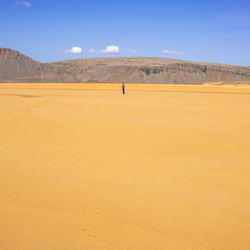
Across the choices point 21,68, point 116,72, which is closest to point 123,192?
point 116,72

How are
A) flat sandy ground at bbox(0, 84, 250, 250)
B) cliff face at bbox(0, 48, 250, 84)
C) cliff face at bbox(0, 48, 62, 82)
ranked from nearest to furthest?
flat sandy ground at bbox(0, 84, 250, 250), cliff face at bbox(0, 48, 250, 84), cliff face at bbox(0, 48, 62, 82)

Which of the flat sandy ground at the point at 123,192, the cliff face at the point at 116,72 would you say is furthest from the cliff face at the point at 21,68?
the flat sandy ground at the point at 123,192

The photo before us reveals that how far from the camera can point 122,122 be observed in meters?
10.4

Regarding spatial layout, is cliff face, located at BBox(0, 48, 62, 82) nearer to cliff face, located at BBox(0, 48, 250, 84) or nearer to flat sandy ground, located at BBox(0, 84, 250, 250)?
cliff face, located at BBox(0, 48, 250, 84)

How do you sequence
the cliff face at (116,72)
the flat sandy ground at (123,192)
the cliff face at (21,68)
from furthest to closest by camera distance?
1. the cliff face at (21,68)
2. the cliff face at (116,72)
3. the flat sandy ground at (123,192)

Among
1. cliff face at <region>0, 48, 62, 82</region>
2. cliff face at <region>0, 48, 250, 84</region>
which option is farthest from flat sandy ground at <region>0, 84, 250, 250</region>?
cliff face at <region>0, 48, 62, 82</region>

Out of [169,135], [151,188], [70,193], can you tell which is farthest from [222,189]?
[169,135]

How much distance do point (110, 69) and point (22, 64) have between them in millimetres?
32356

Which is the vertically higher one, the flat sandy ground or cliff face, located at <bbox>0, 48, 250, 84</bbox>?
cliff face, located at <bbox>0, 48, 250, 84</bbox>

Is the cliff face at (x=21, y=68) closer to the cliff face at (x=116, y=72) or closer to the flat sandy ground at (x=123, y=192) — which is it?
the cliff face at (x=116, y=72)

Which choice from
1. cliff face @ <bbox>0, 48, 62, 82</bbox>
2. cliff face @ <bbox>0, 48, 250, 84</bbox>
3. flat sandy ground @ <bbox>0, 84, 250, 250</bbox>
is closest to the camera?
flat sandy ground @ <bbox>0, 84, 250, 250</bbox>

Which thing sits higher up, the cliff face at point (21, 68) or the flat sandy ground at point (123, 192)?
the cliff face at point (21, 68)

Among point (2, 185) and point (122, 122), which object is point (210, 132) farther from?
point (2, 185)

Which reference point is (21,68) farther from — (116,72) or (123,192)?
(123,192)
